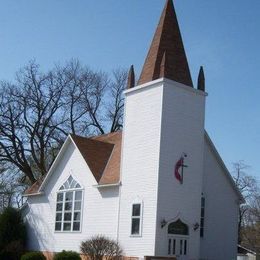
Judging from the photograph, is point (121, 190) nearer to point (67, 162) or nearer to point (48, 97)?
point (67, 162)

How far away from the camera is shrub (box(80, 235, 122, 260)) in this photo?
28122 millimetres

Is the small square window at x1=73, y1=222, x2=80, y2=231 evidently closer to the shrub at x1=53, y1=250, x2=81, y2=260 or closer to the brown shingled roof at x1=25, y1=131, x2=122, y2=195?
the brown shingled roof at x1=25, y1=131, x2=122, y2=195

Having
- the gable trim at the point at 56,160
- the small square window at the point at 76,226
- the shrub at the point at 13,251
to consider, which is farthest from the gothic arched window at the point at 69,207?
the shrub at the point at 13,251

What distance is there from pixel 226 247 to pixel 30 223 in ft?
48.4

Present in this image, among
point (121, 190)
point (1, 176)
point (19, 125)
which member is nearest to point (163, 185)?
point (121, 190)

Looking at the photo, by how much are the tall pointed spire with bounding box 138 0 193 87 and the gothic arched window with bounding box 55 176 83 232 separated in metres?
8.16

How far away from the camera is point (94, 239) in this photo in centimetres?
2869

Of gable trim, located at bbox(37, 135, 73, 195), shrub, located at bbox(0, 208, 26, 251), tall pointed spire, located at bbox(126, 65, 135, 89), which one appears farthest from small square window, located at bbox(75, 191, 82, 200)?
tall pointed spire, located at bbox(126, 65, 135, 89)

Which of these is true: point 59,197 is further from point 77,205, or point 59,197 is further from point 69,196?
point 77,205

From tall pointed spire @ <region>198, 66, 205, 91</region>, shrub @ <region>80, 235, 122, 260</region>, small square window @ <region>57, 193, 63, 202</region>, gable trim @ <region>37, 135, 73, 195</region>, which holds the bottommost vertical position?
shrub @ <region>80, 235, 122, 260</region>

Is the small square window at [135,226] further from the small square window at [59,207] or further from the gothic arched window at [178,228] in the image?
the small square window at [59,207]

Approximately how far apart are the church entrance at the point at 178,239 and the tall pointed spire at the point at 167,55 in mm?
7826

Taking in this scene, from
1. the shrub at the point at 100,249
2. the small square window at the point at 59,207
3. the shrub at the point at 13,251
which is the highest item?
the small square window at the point at 59,207

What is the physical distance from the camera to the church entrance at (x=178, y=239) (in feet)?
91.9
